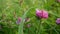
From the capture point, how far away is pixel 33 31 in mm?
1263

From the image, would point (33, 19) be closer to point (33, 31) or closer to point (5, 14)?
point (33, 31)

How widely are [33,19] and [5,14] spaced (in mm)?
265

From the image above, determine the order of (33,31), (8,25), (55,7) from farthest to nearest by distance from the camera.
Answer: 1. (55,7)
2. (8,25)
3. (33,31)

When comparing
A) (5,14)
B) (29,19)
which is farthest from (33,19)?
(5,14)

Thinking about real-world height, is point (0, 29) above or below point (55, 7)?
below

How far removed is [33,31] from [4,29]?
28 cm

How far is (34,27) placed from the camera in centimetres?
128

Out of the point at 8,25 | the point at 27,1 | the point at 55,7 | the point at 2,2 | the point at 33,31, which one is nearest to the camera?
the point at 33,31

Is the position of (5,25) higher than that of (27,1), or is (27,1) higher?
(27,1)

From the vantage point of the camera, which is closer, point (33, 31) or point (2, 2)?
point (33, 31)

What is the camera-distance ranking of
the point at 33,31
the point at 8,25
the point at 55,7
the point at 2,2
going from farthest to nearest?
1. the point at 2,2
2. the point at 55,7
3. the point at 8,25
4. the point at 33,31

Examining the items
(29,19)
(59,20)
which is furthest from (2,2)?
(59,20)

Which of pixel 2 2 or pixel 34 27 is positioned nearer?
pixel 34 27

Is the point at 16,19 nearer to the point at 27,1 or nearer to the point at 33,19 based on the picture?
the point at 33,19
